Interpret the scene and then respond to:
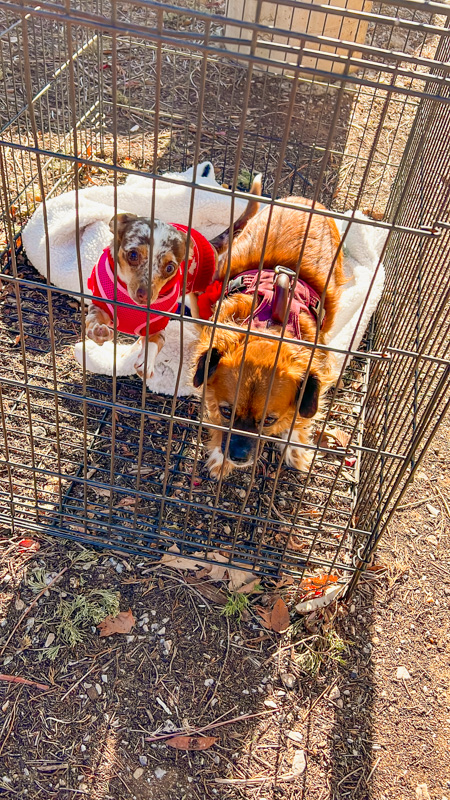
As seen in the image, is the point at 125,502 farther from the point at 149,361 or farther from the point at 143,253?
the point at 143,253

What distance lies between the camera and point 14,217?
4.40 m

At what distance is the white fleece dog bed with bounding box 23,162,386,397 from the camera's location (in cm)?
373

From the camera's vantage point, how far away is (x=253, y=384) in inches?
112

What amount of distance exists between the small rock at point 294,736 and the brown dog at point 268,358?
3.58ft

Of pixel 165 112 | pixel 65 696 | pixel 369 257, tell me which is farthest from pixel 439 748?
pixel 165 112

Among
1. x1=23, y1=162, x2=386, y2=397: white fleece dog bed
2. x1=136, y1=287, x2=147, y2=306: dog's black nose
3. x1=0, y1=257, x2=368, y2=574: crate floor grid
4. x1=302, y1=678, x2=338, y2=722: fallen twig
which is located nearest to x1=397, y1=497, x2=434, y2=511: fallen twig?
x1=0, y1=257, x2=368, y2=574: crate floor grid

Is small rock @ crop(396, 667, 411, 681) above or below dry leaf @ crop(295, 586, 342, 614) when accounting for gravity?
below

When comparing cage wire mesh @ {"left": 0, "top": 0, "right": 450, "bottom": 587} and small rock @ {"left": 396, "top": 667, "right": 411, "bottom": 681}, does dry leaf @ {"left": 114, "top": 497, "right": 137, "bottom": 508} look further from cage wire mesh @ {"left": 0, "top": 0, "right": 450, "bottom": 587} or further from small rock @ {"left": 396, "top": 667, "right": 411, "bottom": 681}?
small rock @ {"left": 396, "top": 667, "right": 411, "bottom": 681}

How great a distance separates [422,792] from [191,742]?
35.1 inches

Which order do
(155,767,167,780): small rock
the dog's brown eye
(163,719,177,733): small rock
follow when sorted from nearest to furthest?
(155,767,167,780): small rock < (163,719,177,733): small rock < the dog's brown eye

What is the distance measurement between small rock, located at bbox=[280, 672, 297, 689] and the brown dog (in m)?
0.89

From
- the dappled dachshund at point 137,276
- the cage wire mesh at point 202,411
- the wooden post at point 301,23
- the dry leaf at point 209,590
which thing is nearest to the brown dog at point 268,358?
the cage wire mesh at point 202,411

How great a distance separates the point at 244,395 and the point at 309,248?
1.30 metres

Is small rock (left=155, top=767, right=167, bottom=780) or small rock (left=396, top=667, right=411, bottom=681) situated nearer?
small rock (left=155, top=767, right=167, bottom=780)
